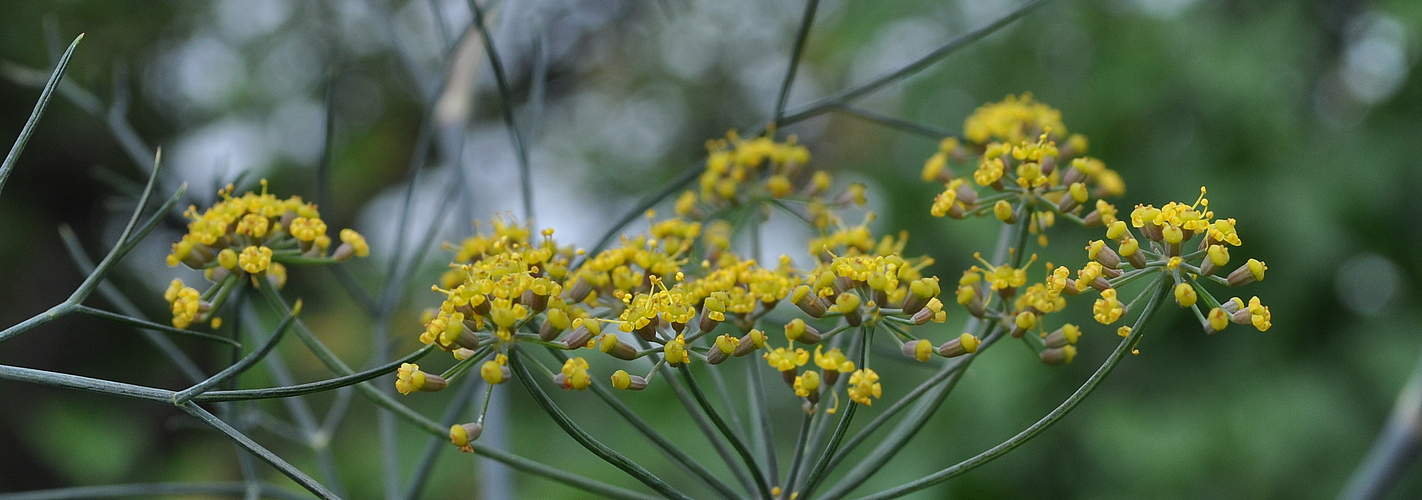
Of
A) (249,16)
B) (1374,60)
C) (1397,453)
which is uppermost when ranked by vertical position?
(249,16)

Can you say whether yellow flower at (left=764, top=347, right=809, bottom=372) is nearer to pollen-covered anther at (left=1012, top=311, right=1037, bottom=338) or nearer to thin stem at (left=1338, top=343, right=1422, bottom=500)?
pollen-covered anther at (left=1012, top=311, right=1037, bottom=338)

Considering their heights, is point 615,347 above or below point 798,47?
below

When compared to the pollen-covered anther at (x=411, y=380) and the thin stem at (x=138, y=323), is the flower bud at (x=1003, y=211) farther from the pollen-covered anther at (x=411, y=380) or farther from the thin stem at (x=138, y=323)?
the thin stem at (x=138, y=323)

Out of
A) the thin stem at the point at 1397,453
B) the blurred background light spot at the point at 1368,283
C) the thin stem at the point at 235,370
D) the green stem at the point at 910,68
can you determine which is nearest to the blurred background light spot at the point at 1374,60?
the blurred background light spot at the point at 1368,283

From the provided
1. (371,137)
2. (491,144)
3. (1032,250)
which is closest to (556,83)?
(491,144)

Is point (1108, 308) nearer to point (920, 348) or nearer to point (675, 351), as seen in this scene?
point (920, 348)

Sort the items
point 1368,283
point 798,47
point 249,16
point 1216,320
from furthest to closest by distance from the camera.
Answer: point 249,16, point 1368,283, point 798,47, point 1216,320

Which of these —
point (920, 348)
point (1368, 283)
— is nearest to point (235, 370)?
point (920, 348)
